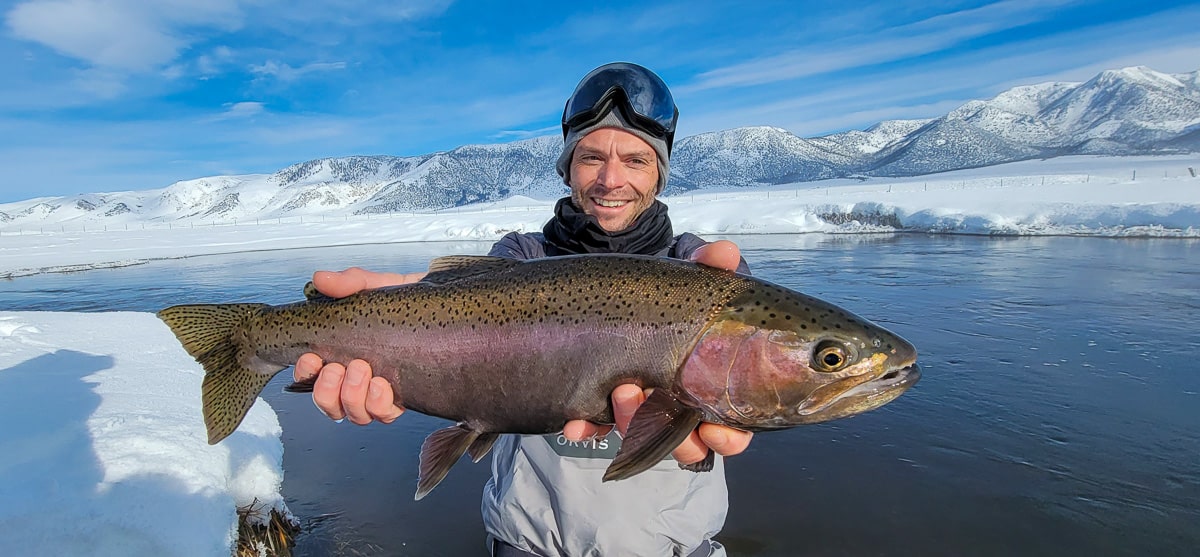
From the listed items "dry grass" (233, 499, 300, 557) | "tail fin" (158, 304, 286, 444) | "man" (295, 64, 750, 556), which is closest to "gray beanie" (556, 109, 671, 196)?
"man" (295, 64, 750, 556)

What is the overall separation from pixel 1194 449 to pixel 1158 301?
24.3ft

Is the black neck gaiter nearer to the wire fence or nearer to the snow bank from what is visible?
the snow bank

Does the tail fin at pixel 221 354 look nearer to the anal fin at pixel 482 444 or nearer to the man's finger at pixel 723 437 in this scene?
the anal fin at pixel 482 444

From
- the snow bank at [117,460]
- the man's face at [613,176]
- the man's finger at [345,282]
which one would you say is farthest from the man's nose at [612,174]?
the snow bank at [117,460]

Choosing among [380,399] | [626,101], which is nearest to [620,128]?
[626,101]

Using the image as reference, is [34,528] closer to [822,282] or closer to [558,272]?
[558,272]

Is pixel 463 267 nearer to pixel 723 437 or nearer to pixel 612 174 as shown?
pixel 612 174

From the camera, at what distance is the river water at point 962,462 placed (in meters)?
4.34

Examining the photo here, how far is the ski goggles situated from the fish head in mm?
1577

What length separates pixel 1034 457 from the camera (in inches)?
207

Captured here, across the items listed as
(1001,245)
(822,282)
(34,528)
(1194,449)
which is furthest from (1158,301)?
(34,528)

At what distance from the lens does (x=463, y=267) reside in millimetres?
2701

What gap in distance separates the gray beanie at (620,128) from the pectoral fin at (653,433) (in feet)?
5.55

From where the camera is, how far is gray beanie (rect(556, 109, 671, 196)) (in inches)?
131
